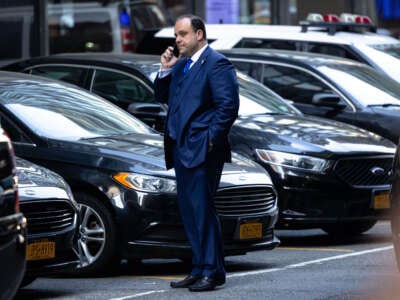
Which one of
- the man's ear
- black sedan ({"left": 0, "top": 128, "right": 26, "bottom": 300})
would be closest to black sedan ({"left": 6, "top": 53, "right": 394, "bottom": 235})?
the man's ear

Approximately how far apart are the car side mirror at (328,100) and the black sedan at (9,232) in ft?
26.1

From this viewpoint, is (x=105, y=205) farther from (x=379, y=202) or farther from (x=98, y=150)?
(x=379, y=202)

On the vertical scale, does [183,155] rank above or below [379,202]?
above

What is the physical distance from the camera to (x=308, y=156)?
12.5 m

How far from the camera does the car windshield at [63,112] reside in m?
11.0

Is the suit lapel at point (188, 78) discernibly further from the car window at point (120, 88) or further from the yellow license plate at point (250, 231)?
the car window at point (120, 88)

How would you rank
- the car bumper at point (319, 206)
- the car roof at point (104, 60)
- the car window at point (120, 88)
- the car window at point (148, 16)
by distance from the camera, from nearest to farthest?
the car bumper at point (319, 206) < the car window at point (120, 88) < the car roof at point (104, 60) < the car window at point (148, 16)

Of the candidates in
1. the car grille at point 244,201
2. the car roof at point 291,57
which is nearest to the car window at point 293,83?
the car roof at point 291,57

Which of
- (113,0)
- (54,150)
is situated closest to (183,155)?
(54,150)

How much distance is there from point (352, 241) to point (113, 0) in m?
8.05

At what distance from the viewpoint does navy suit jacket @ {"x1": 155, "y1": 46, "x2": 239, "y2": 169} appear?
381 inches

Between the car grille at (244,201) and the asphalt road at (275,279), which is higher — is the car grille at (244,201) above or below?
above

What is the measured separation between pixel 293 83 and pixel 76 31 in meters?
5.36

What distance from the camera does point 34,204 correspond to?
923cm
